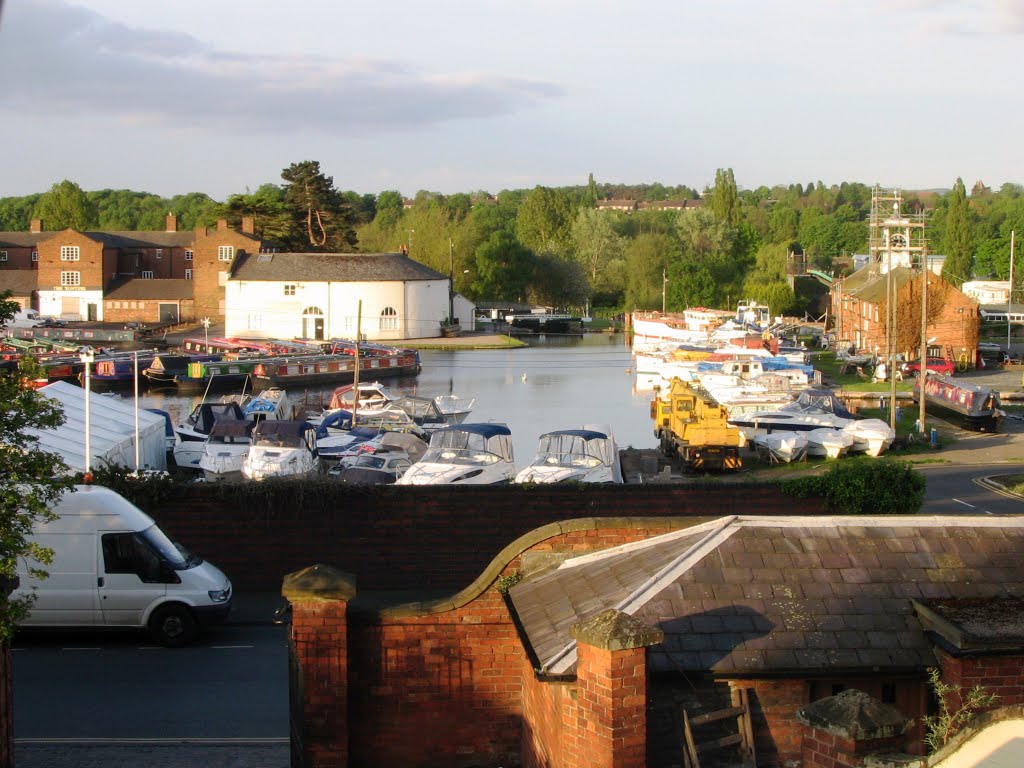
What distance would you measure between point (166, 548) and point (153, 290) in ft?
292

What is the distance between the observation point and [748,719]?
8.12 meters

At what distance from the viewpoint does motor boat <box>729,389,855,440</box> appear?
129 feet

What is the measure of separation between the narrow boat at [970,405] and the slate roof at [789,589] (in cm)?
3106

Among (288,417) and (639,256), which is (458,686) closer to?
(288,417)

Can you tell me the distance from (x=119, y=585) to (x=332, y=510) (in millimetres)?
3898

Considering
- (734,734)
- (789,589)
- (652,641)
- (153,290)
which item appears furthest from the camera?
(153,290)

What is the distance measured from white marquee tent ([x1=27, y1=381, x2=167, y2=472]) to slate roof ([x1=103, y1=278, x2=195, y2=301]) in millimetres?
71453

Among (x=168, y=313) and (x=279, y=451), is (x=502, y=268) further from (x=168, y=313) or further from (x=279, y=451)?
(x=279, y=451)

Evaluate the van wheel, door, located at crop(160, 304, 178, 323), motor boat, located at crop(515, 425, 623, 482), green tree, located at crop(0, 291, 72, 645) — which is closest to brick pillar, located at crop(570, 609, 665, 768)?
green tree, located at crop(0, 291, 72, 645)

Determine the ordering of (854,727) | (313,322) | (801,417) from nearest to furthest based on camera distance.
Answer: (854,727) → (801,417) → (313,322)

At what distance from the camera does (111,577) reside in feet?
49.5

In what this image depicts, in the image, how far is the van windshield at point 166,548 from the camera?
50.0ft

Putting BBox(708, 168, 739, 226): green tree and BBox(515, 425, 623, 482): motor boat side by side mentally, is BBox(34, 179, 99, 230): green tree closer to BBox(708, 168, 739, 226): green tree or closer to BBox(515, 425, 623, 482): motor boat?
BBox(708, 168, 739, 226): green tree

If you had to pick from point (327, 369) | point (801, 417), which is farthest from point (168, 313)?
point (801, 417)
